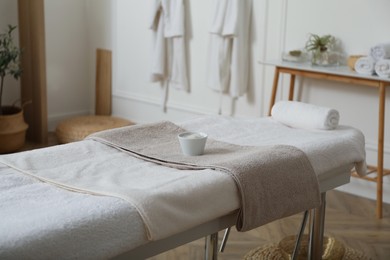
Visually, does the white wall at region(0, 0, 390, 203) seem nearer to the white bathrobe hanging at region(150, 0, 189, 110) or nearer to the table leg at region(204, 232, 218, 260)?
→ the white bathrobe hanging at region(150, 0, 189, 110)

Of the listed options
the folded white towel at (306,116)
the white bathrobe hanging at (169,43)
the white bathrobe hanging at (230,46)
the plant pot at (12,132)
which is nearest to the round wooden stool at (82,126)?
Answer: the plant pot at (12,132)

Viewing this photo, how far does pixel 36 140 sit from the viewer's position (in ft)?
16.7

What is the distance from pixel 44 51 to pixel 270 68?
6.15 feet

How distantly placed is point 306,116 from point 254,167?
725 mm

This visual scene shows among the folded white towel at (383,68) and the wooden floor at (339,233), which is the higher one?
the folded white towel at (383,68)

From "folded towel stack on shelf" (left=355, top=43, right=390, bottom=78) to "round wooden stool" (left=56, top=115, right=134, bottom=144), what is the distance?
2.22 meters

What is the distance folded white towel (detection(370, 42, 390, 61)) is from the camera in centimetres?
353

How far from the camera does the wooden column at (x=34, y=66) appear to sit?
4.83 m

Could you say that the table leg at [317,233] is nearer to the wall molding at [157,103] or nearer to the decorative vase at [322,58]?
the decorative vase at [322,58]

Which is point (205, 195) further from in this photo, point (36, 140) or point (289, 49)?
point (36, 140)

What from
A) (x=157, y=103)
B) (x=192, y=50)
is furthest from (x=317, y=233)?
(x=157, y=103)

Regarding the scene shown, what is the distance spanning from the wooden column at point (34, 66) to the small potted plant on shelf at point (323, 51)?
87.1 inches

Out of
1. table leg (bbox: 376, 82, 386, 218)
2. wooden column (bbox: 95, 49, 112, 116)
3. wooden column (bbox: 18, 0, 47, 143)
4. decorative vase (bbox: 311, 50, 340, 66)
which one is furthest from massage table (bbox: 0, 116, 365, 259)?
wooden column (bbox: 95, 49, 112, 116)

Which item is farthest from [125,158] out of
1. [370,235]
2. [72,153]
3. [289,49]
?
[289,49]
